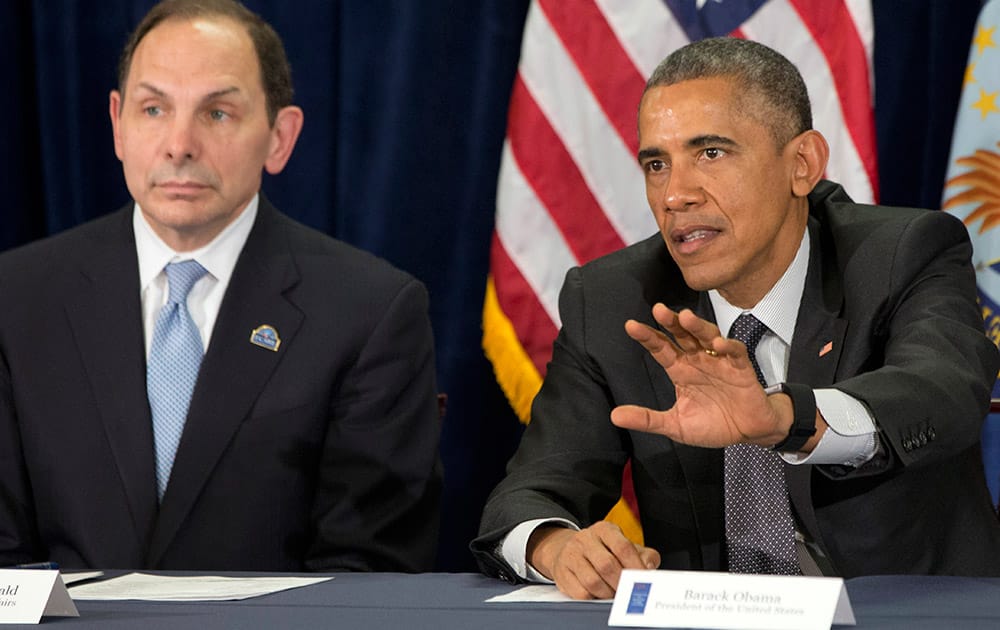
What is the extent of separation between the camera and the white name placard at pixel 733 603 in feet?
4.62

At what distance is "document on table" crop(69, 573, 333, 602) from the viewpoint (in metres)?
1.75

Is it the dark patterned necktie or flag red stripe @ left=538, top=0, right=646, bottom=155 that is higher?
flag red stripe @ left=538, top=0, right=646, bottom=155

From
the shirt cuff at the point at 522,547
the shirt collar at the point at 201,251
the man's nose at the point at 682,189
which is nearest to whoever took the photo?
the shirt cuff at the point at 522,547

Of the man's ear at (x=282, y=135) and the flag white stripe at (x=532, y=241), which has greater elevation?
the man's ear at (x=282, y=135)

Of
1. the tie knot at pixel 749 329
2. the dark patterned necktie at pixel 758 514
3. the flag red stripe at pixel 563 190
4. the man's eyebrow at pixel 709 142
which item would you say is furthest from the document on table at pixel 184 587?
the flag red stripe at pixel 563 190

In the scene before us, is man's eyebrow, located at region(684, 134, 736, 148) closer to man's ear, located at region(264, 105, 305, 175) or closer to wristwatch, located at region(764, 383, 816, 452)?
wristwatch, located at region(764, 383, 816, 452)

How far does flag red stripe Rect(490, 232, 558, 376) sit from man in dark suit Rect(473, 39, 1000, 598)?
1.16 metres

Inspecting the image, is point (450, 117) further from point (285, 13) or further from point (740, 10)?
point (740, 10)

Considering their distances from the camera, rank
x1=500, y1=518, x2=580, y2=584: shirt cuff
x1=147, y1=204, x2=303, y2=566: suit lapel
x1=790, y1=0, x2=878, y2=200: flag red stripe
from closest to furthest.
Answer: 1. x1=500, y1=518, x2=580, y2=584: shirt cuff
2. x1=147, y1=204, x2=303, y2=566: suit lapel
3. x1=790, y1=0, x2=878, y2=200: flag red stripe

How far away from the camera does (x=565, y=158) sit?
3.71 meters

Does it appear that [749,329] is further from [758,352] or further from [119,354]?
[119,354]

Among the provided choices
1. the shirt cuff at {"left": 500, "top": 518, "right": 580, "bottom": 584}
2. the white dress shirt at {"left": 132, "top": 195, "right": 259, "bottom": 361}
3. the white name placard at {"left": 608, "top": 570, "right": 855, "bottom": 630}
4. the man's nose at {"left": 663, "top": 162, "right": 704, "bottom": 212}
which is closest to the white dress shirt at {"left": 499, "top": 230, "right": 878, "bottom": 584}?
the shirt cuff at {"left": 500, "top": 518, "right": 580, "bottom": 584}

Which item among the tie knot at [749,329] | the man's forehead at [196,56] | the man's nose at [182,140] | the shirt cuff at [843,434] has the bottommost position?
the shirt cuff at [843,434]

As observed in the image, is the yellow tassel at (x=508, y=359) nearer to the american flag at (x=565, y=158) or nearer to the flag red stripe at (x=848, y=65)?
the american flag at (x=565, y=158)
